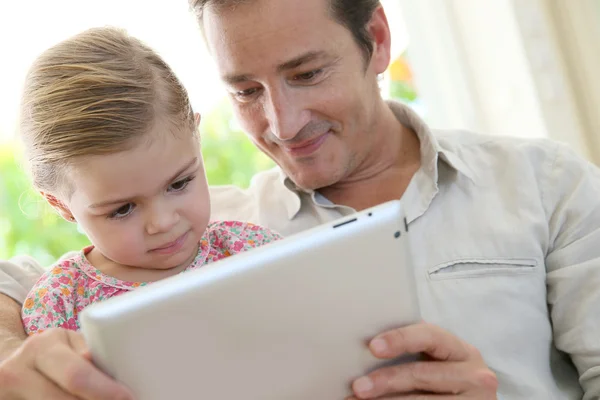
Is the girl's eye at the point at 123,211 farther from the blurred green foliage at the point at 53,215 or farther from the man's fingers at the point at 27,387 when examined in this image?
the blurred green foliage at the point at 53,215

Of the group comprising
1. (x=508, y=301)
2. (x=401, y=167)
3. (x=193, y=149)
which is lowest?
(x=508, y=301)

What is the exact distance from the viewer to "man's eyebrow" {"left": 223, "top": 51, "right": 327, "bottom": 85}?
1551mm


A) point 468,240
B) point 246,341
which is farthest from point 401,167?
point 246,341

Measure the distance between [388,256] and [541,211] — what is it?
2.40ft

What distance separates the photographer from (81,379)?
0.87 metres

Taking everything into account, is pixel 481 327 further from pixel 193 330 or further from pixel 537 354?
pixel 193 330

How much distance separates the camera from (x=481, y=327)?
150cm

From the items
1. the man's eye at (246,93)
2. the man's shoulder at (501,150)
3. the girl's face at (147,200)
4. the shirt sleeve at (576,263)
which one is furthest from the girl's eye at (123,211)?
the shirt sleeve at (576,263)

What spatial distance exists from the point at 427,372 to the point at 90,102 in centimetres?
68

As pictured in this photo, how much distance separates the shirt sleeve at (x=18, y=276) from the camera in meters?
1.38

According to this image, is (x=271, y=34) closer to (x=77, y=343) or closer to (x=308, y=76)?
(x=308, y=76)

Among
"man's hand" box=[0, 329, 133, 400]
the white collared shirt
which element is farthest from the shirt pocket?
"man's hand" box=[0, 329, 133, 400]

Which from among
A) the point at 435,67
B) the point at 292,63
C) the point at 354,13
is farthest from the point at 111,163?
the point at 435,67

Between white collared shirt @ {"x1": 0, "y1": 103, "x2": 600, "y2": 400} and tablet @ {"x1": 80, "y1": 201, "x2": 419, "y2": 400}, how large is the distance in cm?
56
